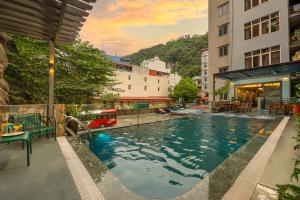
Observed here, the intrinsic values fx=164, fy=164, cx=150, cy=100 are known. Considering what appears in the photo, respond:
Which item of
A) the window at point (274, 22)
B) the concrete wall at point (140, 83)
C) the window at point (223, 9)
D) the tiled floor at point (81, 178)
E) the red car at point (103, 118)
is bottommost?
the red car at point (103, 118)

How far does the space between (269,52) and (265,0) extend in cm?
638

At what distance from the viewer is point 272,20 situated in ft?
61.9

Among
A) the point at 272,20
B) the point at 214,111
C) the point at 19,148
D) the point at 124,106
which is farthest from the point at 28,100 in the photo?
the point at 272,20

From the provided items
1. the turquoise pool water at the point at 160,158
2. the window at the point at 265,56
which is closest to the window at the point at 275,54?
the window at the point at 265,56

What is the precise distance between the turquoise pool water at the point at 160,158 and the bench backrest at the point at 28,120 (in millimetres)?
2099

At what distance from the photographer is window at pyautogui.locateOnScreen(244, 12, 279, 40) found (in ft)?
61.1

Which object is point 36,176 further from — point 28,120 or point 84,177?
point 28,120

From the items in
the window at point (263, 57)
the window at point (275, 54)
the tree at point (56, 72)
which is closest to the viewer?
the tree at point (56, 72)

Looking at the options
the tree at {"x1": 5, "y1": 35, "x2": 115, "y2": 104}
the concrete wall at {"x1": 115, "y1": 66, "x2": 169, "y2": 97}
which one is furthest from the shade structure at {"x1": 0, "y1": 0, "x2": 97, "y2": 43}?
the concrete wall at {"x1": 115, "y1": 66, "x2": 169, "y2": 97}

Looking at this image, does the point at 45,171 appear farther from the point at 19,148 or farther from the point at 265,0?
the point at 265,0

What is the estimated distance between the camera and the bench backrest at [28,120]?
5188 mm

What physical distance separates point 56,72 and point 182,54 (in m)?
83.0

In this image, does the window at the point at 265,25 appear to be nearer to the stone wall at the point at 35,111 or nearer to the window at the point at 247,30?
the window at the point at 247,30

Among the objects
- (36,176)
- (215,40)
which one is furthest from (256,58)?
(36,176)
